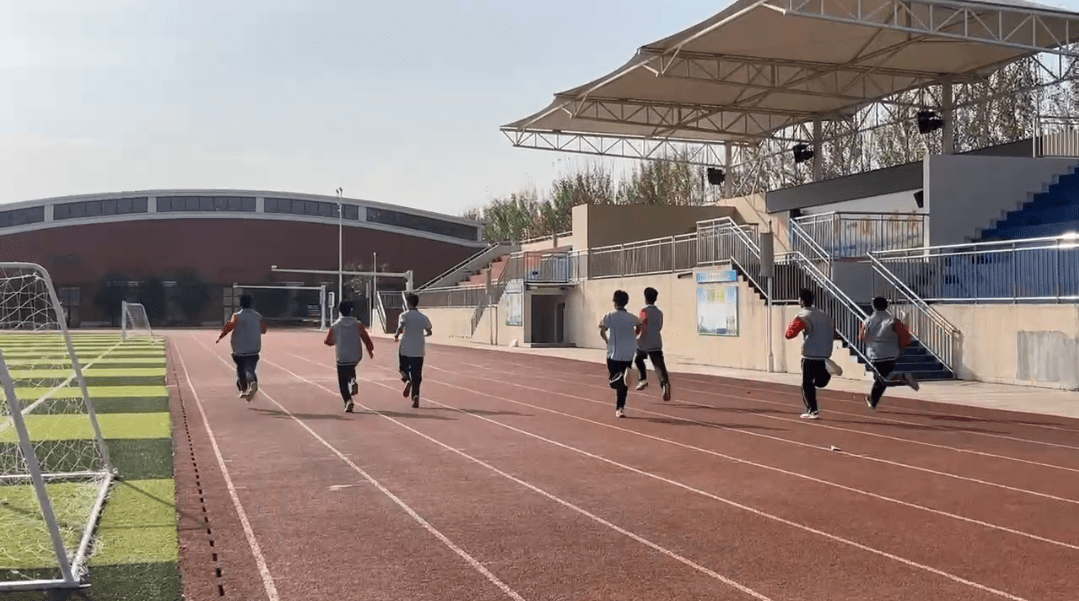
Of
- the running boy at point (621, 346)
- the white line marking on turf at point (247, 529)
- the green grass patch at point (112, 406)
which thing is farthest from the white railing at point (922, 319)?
the green grass patch at point (112, 406)

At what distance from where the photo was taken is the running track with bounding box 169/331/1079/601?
20.0 ft

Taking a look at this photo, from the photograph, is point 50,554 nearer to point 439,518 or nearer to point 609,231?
point 439,518

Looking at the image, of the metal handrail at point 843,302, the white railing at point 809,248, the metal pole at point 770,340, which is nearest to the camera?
the metal handrail at point 843,302

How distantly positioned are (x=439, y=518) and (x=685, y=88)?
1092 inches

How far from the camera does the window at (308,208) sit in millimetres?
83375

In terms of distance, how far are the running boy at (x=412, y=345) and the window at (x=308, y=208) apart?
228 ft

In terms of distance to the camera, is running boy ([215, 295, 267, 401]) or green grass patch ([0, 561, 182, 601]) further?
running boy ([215, 295, 267, 401])

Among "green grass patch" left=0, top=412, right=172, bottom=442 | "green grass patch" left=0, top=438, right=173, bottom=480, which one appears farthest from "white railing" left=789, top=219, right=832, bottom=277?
"green grass patch" left=0, top=438, right=173, bottom=480

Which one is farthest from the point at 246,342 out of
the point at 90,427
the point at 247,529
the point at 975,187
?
the point at 975,187

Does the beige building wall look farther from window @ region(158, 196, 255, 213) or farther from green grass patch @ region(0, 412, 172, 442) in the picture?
window @ region(158, 196, 255, 213)

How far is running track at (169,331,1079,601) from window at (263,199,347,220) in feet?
228

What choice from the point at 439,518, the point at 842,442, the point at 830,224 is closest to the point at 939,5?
the point at 830,224

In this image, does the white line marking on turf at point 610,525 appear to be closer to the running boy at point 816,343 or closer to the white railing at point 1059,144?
the running boy at point 816,343

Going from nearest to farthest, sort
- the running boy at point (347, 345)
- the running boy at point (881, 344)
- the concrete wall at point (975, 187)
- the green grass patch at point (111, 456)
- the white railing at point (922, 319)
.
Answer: the green grass patch at point (111, 456), the running boy at point (881, 344), the running boy at point (347, 345), the white railing at point (922, 319), the concrete wall at point (975, 187)
